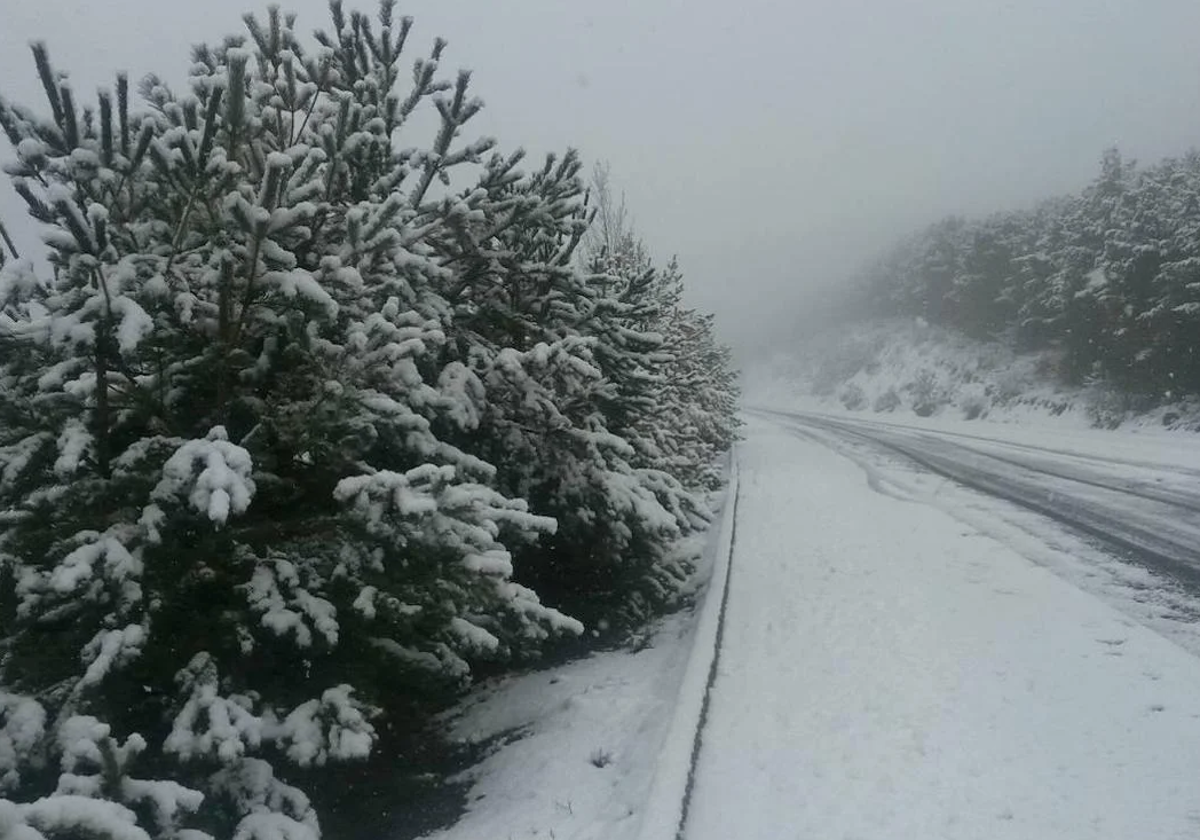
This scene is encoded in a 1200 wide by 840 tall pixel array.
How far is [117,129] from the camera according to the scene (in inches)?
167

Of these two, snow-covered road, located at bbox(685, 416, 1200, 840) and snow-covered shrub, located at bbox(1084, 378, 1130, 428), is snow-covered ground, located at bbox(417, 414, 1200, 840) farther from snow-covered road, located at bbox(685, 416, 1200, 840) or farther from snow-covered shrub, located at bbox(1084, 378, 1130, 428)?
snow-covered shrub, located at bbox(1084, 378, 1130, 428)

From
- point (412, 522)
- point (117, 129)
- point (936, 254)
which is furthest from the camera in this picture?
point (936, 254)

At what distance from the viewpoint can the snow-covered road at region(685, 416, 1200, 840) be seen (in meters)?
3.94

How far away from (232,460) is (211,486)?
19 centimetres

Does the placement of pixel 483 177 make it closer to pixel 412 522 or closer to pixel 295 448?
pixel 295 448

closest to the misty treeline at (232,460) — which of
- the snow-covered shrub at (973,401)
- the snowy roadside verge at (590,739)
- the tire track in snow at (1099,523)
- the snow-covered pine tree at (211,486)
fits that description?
the snow-covered pine tree at (211,486)

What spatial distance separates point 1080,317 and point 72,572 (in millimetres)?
33438

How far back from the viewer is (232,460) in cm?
345

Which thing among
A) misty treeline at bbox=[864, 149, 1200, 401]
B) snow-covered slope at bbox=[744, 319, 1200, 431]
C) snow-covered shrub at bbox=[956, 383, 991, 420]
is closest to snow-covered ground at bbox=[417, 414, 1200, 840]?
misty treeline at bbox=[864, 149, 1200, 401]

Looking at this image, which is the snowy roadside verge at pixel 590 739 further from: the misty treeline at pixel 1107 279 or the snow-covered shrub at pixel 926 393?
the snow-covered shrub at pixel 926 393

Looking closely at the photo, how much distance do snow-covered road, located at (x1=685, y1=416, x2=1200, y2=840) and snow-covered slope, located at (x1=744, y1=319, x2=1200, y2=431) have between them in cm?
1949

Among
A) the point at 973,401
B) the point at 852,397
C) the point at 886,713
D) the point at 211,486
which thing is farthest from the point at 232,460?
the point at 852,397

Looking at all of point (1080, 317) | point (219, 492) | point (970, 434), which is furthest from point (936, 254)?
point (219, 492)

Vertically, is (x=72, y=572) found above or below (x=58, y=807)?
above
